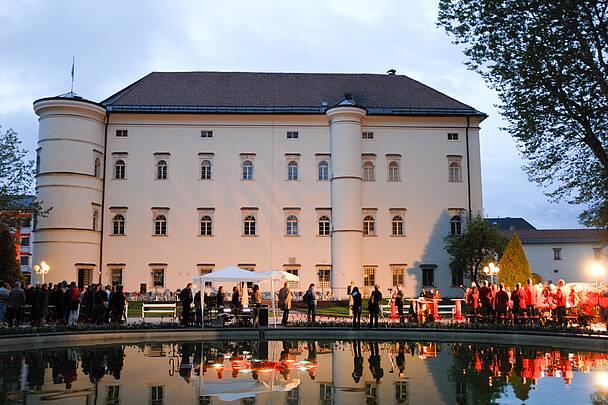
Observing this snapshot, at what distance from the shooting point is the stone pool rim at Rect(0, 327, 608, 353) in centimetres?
1577

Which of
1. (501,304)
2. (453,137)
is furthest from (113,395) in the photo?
(453,137)

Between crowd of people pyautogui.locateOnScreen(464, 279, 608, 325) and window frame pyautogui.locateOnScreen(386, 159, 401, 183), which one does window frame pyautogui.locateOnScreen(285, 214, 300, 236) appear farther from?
crowd of people pyautogui.locateOnScreen(464, 279, 608, 325)

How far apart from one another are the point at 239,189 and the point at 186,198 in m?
3.59

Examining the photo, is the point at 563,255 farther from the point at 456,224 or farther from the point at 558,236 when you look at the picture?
the point at 456,224

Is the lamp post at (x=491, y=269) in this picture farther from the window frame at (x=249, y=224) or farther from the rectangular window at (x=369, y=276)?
the window frame at (x=249, y=224)

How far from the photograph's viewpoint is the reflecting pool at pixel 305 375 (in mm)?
8930

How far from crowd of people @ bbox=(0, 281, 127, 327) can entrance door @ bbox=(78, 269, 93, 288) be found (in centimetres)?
1697

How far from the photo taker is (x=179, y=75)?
4509cm

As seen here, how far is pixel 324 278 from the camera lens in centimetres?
3997

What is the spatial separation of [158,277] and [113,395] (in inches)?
1229

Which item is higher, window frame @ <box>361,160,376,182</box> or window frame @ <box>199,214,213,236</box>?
window frame @ <box>361,160,376,182</box>

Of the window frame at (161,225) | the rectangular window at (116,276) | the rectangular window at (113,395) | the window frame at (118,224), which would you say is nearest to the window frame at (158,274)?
the rectangular window at (116,276)

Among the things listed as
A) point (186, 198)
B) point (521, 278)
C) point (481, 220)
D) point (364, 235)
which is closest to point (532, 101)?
point (521, 278)

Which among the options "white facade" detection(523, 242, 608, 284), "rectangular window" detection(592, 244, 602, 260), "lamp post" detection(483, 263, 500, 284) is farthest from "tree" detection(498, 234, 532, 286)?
"rectangular window" detection(592, 244, 602, 260)
